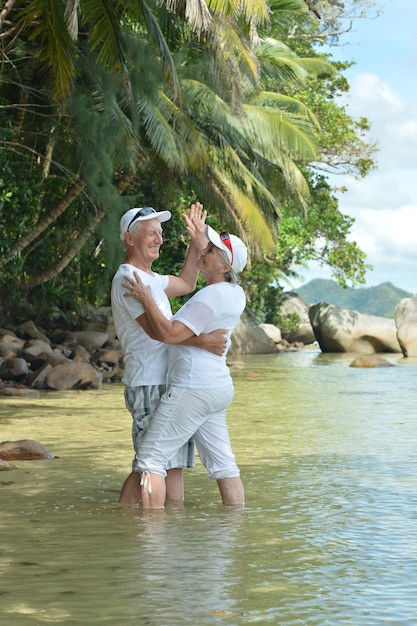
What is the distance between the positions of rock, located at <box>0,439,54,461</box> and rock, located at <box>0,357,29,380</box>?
27.3 ft

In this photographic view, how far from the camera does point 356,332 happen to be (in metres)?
35.1

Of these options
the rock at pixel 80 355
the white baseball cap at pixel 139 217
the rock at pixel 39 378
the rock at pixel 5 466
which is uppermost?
the white baseball cap at pixel 139 217

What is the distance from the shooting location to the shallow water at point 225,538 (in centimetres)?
464

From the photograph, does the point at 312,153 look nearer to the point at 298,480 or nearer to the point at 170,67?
the point at 170,67

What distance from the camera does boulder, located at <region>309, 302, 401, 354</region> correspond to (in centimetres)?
3500

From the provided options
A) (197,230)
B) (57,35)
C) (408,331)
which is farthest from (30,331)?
(197,230)

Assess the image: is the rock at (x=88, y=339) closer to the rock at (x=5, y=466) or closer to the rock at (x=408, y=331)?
the rock at (x=408, y=331)

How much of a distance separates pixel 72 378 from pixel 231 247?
1074 centimetres

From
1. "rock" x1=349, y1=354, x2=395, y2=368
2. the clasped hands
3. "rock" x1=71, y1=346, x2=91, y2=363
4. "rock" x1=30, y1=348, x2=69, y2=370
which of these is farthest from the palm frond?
"rock" x1=349, y1=354, x2=395, y2=368

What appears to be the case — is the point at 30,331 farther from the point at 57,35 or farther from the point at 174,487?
the point at 174,487

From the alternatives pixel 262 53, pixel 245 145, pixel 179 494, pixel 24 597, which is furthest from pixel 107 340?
pixel 24 597

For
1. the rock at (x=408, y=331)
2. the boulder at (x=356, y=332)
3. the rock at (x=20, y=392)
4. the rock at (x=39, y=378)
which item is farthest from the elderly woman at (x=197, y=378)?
the boulder at (x=356, y=332)

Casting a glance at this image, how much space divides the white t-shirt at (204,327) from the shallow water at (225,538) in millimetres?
815

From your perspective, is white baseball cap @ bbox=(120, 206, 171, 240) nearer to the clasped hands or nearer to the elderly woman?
the elderly woman
